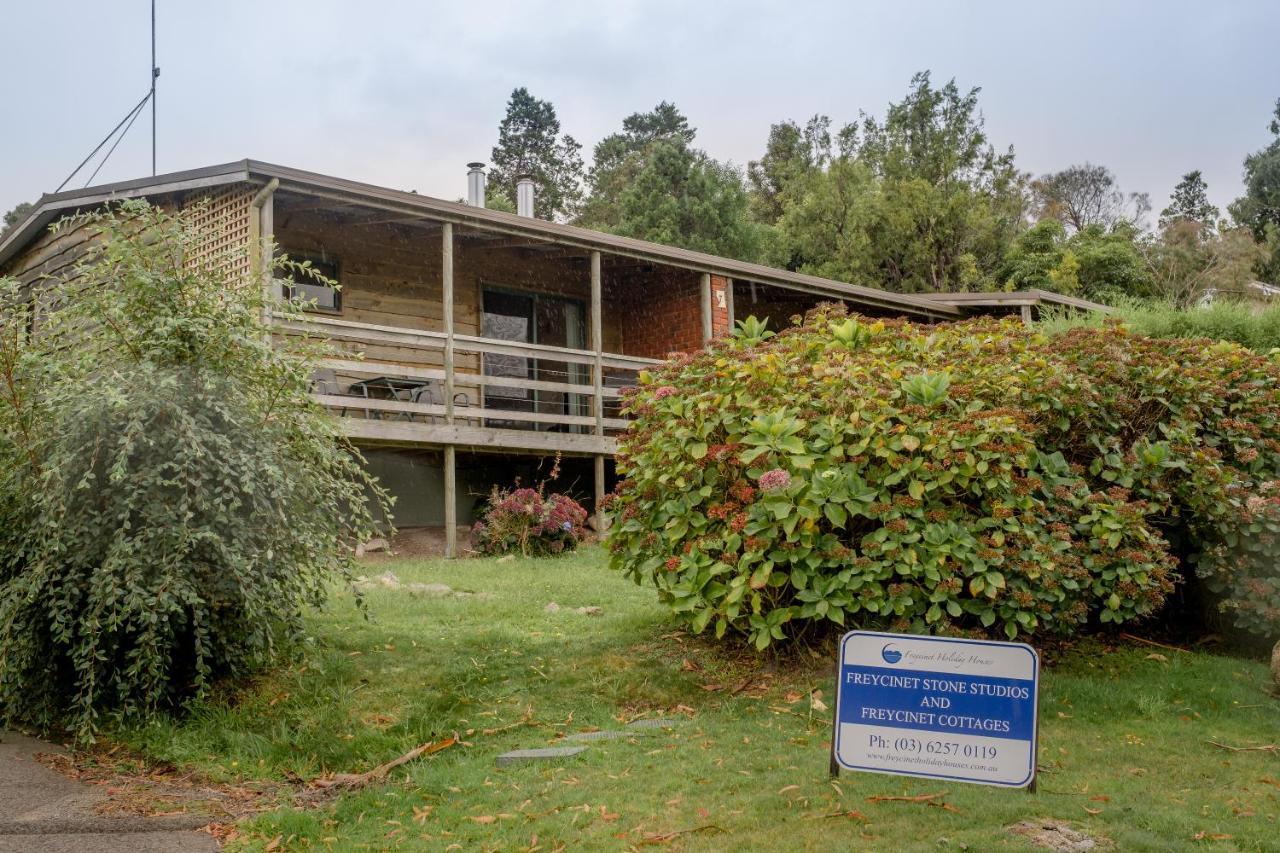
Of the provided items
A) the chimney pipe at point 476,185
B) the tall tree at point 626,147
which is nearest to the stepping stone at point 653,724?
the chimney pipe at point 476,185

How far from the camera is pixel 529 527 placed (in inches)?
484

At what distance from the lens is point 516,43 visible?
36.7 m

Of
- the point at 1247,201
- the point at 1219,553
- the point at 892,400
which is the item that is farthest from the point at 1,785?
the point at 1247,201

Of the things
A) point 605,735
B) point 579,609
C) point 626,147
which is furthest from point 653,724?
point 626,147

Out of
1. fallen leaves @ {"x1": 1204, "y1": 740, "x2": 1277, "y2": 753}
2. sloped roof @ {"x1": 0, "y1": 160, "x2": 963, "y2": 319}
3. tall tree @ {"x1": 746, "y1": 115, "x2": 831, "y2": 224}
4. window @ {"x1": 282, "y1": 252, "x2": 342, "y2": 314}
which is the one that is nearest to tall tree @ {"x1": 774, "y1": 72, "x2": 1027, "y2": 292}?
tall tree @ {"x1": 746, "y1": 115, "x2": 831, "y2": 224}

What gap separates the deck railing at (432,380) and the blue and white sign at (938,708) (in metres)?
8.07

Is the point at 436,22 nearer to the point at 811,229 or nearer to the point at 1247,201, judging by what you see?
the point at 811,229

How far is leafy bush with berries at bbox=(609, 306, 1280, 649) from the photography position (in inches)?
243

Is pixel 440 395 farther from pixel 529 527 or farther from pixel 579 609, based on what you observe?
pixel 579 609

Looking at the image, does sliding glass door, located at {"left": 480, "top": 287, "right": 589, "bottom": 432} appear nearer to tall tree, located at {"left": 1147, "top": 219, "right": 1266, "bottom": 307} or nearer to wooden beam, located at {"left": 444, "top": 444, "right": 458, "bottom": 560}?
wooden beam, located at {"left": 444, "top": 444, "right": 458, "bottom": 560}

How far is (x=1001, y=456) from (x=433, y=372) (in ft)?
27.3

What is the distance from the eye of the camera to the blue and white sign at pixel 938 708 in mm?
4230

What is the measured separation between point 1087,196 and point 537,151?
25.1m

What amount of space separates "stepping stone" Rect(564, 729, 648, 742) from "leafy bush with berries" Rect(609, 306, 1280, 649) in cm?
94
